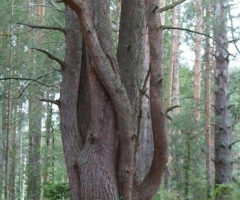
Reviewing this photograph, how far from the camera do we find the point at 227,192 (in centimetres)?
820

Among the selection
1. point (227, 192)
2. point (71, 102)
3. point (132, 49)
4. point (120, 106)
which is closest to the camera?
point (120, 106)

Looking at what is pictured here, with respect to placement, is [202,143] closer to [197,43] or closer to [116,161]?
[197,43]

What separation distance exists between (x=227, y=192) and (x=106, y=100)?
15.3 ft

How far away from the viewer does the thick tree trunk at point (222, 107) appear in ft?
33.6

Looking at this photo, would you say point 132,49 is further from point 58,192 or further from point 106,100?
point 58,192

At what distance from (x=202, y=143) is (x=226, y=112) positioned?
5.75ft

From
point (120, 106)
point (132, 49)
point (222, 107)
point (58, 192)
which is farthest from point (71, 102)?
point (222, 107)

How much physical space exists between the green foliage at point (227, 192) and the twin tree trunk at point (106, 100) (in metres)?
3.37

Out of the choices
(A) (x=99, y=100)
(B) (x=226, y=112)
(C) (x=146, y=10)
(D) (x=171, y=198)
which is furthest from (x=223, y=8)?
(A) (x=99, y=100)

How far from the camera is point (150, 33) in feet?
15.7

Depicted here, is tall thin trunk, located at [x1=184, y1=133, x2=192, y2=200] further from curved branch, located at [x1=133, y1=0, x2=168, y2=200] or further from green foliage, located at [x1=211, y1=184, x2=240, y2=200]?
curved branch, located at [x1=133, y1=0, x2=168, y2=200]

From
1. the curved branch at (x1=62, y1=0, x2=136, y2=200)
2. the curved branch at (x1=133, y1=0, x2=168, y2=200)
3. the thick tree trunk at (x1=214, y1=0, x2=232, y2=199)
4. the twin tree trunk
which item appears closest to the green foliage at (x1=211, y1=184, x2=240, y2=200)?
the thick tree trunk at (x1=214, y1=0, x2=232, y2=199)

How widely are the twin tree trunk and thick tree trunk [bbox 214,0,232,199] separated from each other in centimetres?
568

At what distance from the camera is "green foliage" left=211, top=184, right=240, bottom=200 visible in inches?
306
